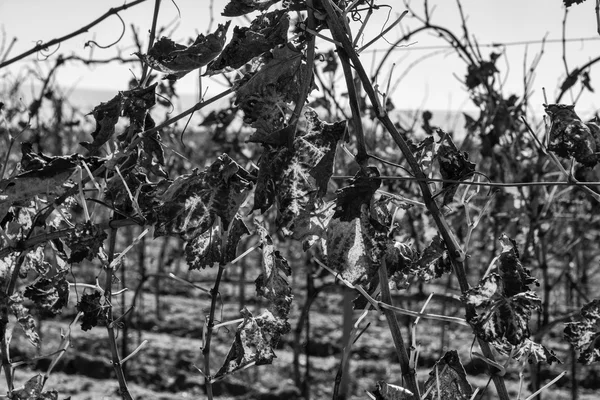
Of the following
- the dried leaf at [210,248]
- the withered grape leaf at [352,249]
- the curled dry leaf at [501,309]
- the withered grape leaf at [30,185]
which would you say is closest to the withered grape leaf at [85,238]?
the withered grape leaf at [30,185]

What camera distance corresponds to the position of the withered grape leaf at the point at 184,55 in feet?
2.60

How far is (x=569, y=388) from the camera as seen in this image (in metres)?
5.12

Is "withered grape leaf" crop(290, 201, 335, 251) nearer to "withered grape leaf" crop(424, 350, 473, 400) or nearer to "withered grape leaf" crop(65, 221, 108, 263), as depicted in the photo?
"withered grape leaf" crop(424, 350, 473, 400)

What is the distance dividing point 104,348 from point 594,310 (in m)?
5.18

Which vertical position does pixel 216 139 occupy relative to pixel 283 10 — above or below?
above

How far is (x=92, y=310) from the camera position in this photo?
3.55ft

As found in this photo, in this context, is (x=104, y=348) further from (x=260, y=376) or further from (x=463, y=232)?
(x=463, y=232)

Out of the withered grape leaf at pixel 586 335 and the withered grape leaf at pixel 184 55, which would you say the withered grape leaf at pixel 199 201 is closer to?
the withered grape leaf at pixel 184 55

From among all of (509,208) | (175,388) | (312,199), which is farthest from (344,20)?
(175,388)

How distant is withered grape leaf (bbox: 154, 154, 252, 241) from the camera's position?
795mm

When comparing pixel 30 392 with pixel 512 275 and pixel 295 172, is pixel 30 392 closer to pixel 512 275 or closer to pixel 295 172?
pixel 295 172

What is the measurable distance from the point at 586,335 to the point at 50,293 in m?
0.76

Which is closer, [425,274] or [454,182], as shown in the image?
[454,182]

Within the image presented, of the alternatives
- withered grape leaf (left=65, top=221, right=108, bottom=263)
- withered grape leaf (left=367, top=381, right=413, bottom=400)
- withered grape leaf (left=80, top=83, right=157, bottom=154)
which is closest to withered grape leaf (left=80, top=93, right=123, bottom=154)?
withered grape leaf (left=80, top=83, right=157, bottom=154)
